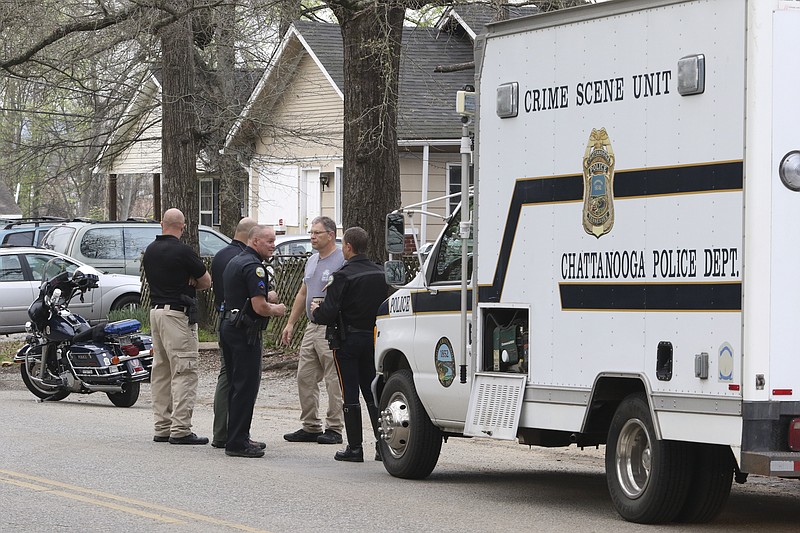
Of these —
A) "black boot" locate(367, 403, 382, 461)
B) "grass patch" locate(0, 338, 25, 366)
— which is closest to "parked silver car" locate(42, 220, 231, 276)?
"grass patch" locate(0, 338, 25, 366)

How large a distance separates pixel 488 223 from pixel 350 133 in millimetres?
8577

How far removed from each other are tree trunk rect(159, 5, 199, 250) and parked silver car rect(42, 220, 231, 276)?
3.35 meters

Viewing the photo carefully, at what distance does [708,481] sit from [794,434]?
→ 908 mm

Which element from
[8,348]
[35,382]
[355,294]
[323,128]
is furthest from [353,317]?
[323,128]

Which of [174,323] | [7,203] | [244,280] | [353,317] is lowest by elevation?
[174,323]

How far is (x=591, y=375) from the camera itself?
930 cm

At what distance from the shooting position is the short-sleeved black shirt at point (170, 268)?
13.7m

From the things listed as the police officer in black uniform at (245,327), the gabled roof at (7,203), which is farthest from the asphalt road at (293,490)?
the gabled roof at (7,203)

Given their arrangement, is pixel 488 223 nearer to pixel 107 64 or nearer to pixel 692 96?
pixel 692 96

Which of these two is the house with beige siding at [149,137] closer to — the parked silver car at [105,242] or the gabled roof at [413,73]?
the gabled roof at [413,73]

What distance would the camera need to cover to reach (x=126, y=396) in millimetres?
17109

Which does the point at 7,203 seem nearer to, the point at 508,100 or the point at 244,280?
the point at 244,280

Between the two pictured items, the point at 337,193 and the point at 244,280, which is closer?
the point at 244,280

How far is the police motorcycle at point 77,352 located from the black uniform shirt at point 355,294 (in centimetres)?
520
